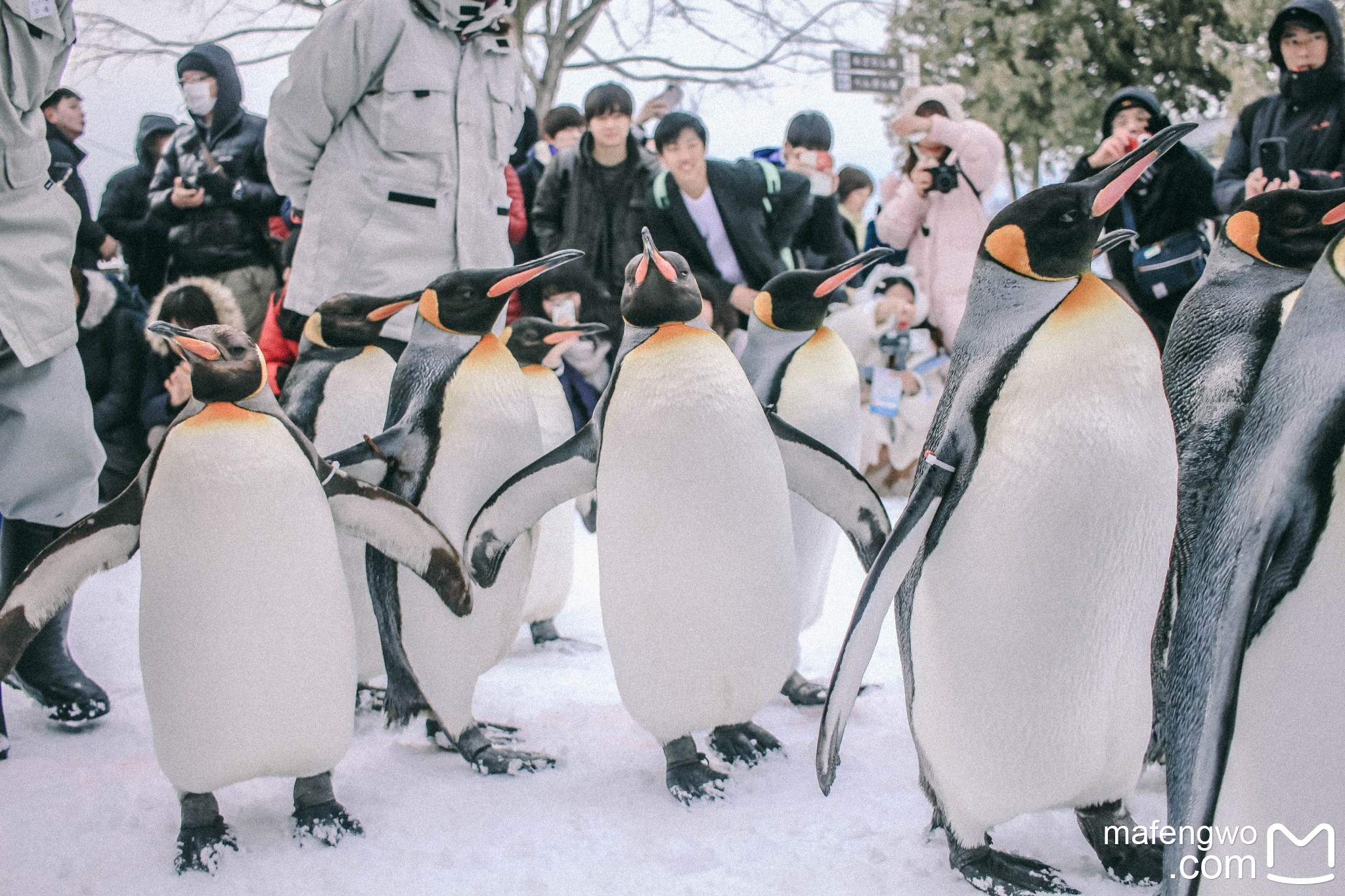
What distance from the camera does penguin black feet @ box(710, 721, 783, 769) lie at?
78.6 inches

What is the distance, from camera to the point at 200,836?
163cm

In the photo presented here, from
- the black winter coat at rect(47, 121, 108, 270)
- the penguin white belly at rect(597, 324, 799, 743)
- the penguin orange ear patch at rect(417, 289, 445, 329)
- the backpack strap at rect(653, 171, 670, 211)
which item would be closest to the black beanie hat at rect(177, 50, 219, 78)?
the black winter coat at rect(47, 121, 108, 270)

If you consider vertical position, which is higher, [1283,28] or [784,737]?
[1283,28]

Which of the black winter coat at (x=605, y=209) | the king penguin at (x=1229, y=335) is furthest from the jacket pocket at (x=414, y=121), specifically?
the king penguin at (x=1229, y=335)

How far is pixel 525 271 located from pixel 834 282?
2.06 ft

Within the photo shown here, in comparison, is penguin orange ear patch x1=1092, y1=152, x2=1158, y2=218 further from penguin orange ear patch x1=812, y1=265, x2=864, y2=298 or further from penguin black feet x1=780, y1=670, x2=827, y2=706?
penguin black feet x1=780, y1=670, x2=827, y2=706

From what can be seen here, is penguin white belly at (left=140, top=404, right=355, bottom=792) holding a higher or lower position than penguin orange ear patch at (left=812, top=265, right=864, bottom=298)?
lower

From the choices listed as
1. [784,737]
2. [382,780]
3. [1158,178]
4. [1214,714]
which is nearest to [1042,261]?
[1214,714]

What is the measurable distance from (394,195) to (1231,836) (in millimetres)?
2107

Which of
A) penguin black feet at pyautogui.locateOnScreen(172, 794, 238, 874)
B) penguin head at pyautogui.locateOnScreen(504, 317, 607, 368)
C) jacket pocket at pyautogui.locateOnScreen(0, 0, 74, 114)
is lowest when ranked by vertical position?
penguin black feet at pyautogui.locateOnScreen(172, 794, 238, 874)

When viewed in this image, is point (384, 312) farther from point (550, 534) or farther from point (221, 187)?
point (221, 187)

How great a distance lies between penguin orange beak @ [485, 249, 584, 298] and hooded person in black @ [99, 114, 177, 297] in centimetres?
278

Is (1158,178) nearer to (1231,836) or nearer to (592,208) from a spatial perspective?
(592,208)

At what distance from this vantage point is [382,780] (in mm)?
1941
